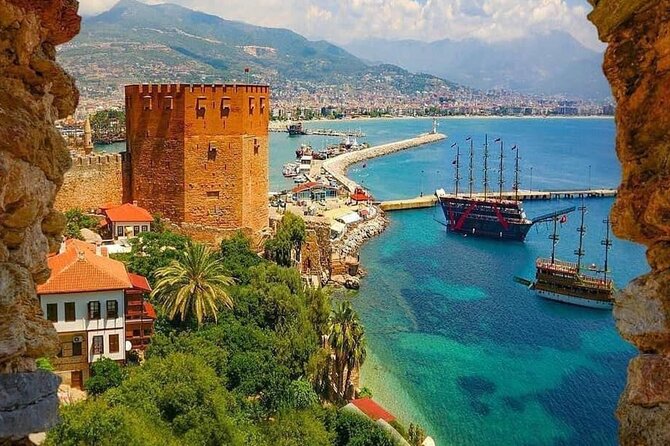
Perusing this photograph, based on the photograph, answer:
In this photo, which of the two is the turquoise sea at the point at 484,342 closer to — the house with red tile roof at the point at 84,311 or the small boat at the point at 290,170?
the house with red tile roof at the point at 84,311

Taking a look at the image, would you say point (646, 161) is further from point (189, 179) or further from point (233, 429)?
point (189, 179)

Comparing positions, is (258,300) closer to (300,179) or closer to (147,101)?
(147,101)

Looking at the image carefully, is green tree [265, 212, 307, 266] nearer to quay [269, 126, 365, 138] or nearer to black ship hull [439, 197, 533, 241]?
black ship hull [439, 197, 533, 241]

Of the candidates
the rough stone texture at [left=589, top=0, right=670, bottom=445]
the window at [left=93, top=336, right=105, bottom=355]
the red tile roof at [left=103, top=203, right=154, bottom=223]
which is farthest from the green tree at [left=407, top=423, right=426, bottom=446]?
the rough stone texture at [left=589, top=0, right=670, bottom=445]

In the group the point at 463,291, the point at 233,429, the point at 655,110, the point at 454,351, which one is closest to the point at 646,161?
the point at 655,110

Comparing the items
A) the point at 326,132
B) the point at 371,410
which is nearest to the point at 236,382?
the point at 371,410

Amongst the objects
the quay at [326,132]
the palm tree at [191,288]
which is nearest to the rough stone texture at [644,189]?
the palm tree at [191,288]
